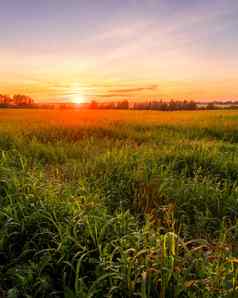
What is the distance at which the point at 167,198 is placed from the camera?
159 inches

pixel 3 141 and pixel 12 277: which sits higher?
pixel 3 141

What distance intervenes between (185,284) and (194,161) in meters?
4.00

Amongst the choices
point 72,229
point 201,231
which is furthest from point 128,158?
point 72,229

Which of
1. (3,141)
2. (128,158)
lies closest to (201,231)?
(128,158)

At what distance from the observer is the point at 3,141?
317 inches

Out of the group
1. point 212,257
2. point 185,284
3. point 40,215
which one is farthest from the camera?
point 40,215

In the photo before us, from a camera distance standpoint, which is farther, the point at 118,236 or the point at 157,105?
the point at 157,105

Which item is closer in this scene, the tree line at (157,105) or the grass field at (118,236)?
the grass field at (118,236)

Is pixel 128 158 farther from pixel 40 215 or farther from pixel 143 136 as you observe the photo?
pixel 143 136

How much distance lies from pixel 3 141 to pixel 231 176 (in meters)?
5.89

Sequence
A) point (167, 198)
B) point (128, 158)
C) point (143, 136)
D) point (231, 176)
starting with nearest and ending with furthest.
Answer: point (167, 198)
point (231, 176)
point (128, 158)
point (143, 136)

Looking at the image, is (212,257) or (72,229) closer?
(212,257)

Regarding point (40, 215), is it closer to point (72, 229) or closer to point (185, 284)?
point (72, 229)

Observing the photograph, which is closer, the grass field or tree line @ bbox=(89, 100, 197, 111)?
the grass field
